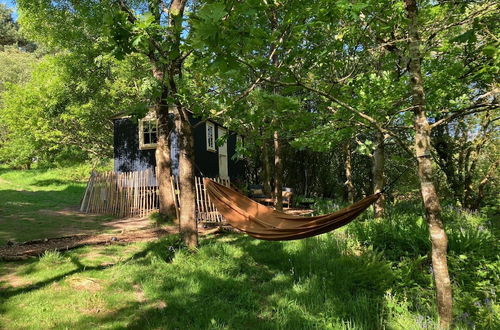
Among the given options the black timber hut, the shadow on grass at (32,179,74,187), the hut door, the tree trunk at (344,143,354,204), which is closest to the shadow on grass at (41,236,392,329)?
the tree trunk at (344,143,354,204)

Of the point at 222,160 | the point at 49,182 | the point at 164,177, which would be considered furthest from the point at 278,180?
the point at 49,182

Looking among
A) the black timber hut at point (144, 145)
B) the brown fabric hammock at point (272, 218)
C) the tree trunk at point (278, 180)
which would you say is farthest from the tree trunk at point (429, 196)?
the black timber hut at point (144, 145)

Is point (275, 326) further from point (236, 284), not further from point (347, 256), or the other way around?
point (347, 256)

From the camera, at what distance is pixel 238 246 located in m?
6.65

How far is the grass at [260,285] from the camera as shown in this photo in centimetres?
359

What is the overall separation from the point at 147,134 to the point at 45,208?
527 centimetres

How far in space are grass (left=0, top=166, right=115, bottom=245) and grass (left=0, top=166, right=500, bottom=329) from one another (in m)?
2.77

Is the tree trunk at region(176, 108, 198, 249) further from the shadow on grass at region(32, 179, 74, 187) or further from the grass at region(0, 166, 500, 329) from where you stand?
the shadow on grass at region(32, 179, 74, 187)

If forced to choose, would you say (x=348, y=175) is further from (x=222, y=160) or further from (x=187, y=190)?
(x=187, y=190)

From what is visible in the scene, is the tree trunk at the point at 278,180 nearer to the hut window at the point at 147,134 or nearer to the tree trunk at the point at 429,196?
the hut window at the point at 147,134

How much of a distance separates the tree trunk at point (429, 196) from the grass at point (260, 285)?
10.2 inches

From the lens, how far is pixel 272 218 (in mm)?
5121

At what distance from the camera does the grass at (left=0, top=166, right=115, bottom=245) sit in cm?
827

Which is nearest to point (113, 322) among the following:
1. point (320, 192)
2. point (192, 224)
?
point (192, 224)
